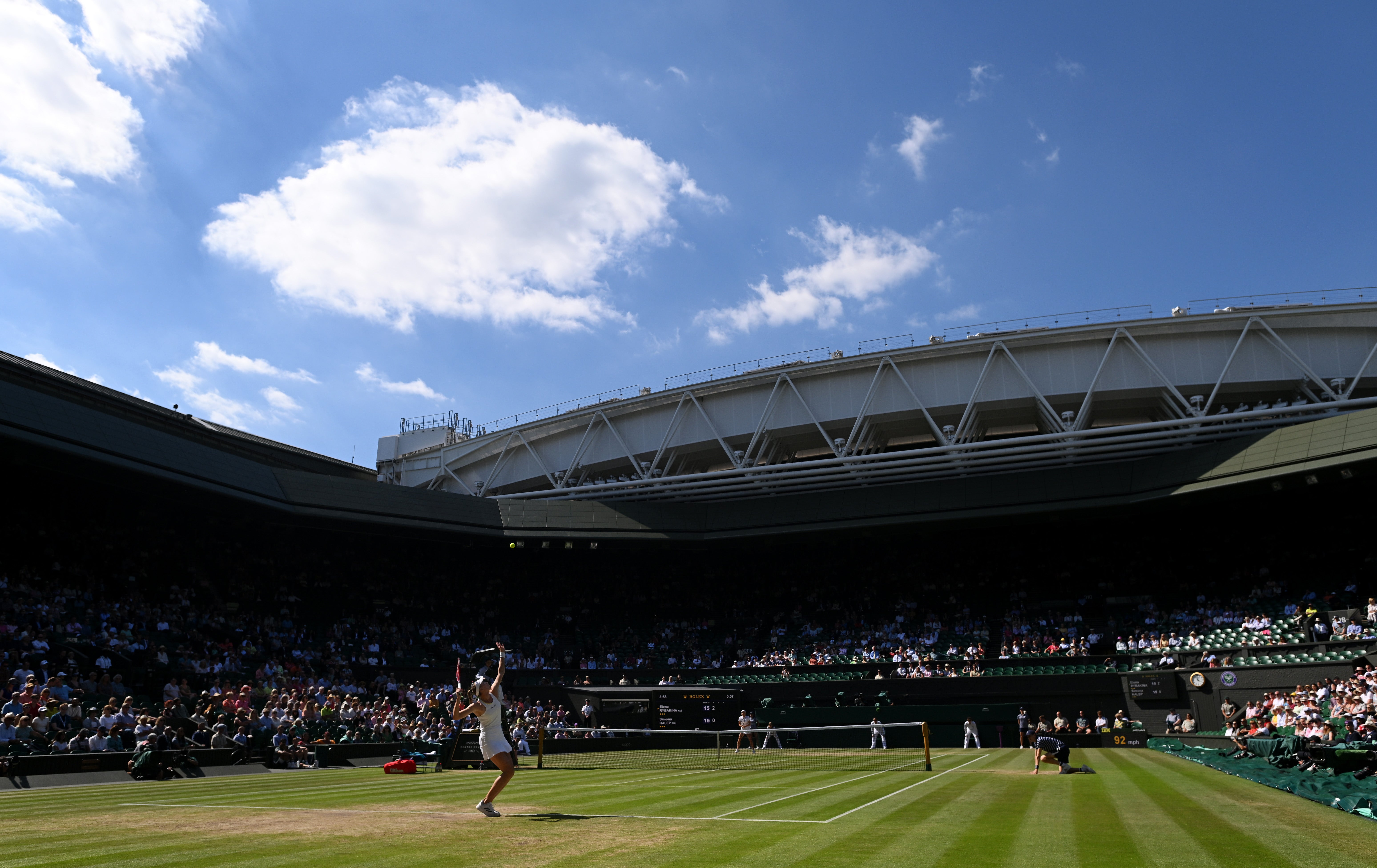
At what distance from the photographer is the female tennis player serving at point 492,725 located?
11922mm

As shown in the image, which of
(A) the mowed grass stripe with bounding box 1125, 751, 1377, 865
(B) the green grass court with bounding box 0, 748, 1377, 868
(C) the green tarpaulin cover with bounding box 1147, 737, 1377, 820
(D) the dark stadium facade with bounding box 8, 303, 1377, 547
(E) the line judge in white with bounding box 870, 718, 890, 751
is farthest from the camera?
(D) the dark stadium facade with bounding box 8, 303, 1377, 547

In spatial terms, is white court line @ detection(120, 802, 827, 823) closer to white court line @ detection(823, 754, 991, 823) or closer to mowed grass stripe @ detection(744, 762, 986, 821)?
mowed grass stripe @ detection(744, 762, 986, 821)

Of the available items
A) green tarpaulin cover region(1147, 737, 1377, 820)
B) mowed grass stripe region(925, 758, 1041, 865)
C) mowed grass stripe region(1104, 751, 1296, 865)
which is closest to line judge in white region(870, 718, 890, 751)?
green tarpaulin cover region(1147, 737, 1377, 820)

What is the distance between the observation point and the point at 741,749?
3866 centimetres

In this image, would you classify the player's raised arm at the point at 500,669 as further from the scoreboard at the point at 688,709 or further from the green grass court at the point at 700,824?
the scoreboard at the point at 688,709

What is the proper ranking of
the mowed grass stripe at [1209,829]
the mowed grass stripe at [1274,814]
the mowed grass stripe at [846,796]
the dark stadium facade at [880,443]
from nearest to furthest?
the mowed grass stripe at [1209,829] < the mowed grass stripe at [1274,814] < the mowed grass stripe at [846,796] < the dark stadium facade at [880,443]

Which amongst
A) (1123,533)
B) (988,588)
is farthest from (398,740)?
(1123,533)

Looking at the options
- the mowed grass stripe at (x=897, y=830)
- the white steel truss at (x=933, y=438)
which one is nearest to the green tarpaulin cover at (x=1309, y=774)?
the mowed grass stripe at (x=897, y=830)

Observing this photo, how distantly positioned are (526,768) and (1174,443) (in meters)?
33.0

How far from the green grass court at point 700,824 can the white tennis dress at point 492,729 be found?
867mm

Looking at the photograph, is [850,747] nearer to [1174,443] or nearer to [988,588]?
[988,588]

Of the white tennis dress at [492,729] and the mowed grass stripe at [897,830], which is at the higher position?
the white tennis dress at [492,729]

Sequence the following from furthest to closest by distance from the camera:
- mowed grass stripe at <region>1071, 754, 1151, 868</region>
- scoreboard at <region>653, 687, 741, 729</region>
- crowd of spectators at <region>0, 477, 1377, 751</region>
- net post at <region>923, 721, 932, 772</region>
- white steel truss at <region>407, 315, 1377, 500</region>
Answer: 1. scoreboard at <region>653, 687, 741, 729</region>
2. white steel truss at <region>407, 315, 1377, 500</region>
3. crowd of spectators at <region>0, 477, 1377, 751</region>
4. net post at <region>923, 721, 932, 772</region>
5. mowed grass stripe at <region>1071, 754, 1151, 868</region>

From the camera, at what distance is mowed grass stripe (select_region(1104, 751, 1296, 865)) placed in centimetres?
863
